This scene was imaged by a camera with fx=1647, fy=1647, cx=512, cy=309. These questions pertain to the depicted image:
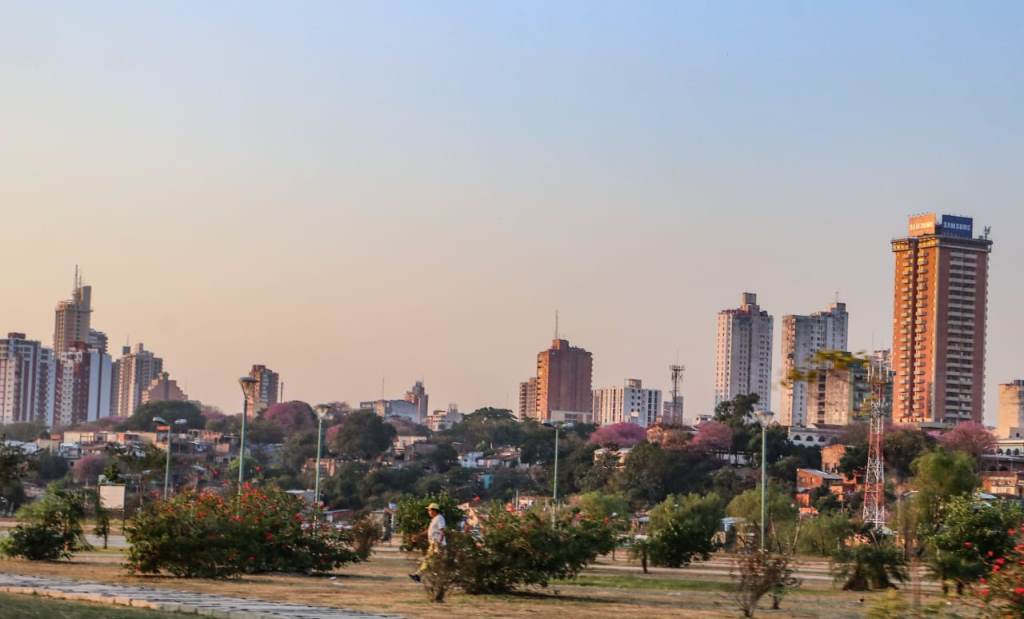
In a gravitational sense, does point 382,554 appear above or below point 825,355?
below

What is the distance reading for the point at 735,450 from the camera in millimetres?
108562

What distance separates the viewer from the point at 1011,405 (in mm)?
161625

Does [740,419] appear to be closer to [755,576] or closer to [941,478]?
[941,478]

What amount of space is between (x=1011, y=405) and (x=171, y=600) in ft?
506

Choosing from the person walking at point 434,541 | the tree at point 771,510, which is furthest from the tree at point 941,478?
the person walking at point 434,541

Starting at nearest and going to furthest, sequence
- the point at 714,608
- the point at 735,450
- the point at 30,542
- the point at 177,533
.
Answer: the point at 714,608 → the point at 177,533 → the point at 30,542 → the point at 735,450

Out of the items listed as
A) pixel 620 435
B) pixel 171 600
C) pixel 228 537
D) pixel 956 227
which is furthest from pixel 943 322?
pixel 171 600

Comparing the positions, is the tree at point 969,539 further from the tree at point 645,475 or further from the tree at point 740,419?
the tree at point 740,419

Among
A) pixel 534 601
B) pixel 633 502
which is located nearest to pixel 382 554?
pixel 534 601

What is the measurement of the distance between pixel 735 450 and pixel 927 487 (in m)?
47.9

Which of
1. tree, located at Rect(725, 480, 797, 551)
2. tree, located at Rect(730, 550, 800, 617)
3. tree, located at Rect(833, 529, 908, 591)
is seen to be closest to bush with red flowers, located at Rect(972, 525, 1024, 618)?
tree, located at Rect(730, 550, 800, 617)

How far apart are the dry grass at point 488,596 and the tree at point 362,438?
106 metres

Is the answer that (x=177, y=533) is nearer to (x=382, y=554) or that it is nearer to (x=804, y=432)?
(x=382, y=554)

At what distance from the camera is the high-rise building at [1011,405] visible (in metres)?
159
